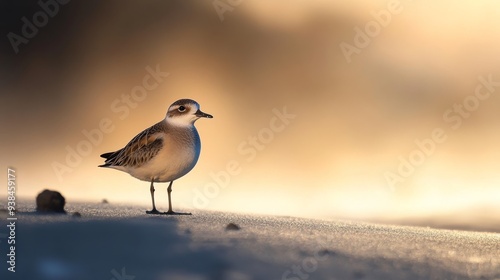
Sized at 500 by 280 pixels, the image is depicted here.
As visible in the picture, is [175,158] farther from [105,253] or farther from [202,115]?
[105,253]

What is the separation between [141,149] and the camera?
8805 millimetres

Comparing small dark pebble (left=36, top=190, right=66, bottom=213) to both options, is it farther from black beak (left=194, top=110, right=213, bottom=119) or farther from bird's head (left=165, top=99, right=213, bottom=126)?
black beak (left=194, top=110, right=213, bottom=119)

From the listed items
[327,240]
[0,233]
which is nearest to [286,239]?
[327,240]

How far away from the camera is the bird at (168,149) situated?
8516mm

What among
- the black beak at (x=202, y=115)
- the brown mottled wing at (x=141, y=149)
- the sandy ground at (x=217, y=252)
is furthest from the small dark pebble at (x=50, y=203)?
the black beak at (x=202, y=115)

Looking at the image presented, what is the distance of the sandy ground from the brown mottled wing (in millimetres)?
1421

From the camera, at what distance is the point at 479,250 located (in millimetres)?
6867

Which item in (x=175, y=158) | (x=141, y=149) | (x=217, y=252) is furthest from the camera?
(x=141, y=149)

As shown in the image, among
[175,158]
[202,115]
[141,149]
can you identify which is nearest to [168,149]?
[175,158]

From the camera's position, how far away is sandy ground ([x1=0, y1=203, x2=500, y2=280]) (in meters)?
5.23

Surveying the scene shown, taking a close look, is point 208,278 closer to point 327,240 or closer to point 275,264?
point 275,264

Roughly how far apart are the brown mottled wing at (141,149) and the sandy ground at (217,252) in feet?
4.66

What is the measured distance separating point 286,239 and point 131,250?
4.75 ft

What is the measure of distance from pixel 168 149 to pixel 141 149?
1.57 ft
